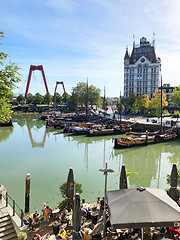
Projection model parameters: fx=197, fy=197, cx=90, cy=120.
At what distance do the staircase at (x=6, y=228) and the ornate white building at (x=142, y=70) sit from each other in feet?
223

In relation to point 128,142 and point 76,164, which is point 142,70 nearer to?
point 128,142

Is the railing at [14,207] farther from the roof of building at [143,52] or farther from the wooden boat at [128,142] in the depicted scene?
the roof of building at [143,52]

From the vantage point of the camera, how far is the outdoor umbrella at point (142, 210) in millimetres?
4986

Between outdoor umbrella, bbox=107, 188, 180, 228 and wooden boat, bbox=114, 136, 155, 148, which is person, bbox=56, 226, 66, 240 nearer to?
outdoor umbrella, bbox=107, 188, 180, 228

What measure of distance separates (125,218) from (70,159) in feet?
52.7

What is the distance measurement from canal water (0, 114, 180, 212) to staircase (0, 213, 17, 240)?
317 cm

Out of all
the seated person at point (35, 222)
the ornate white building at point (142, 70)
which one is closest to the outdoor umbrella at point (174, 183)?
the seated person at point (35, 222)

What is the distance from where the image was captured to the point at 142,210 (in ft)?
17.1

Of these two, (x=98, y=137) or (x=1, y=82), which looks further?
(x=98, y=137)

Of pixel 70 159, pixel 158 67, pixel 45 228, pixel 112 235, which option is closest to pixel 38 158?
pixel 70 159

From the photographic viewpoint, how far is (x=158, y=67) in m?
69.8

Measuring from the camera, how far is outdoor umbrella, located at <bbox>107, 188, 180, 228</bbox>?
4986mm

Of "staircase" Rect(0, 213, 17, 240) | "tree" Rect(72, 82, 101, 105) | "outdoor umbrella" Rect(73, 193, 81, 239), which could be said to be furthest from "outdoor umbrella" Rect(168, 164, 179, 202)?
"tree" Rect(72, 82, 101, 105)

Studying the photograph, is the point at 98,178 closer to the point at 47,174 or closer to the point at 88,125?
the point at 47,174
